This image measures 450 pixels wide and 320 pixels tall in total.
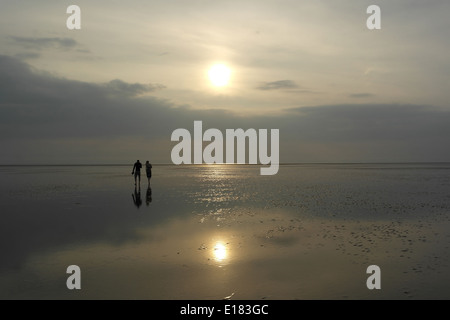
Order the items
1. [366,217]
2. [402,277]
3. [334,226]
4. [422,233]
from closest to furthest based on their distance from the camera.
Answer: [402,277] < [422,233] < [334,226] < [366,217]

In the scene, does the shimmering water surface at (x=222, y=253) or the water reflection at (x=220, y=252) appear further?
the water reflection at (x=220, y=252)

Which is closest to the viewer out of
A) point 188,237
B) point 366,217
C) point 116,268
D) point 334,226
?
point 116,268

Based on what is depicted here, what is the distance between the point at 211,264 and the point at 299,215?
1069cm

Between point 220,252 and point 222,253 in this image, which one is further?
point 220,252

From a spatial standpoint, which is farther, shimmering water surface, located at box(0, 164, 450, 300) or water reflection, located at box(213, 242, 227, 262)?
water reflection, located at box(213, 242, 227, 262)

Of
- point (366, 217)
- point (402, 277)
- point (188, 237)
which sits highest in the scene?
point (366, 217)

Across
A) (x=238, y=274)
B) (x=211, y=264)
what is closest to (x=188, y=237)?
(x=211, y=264)

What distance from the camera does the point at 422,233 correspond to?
15.1 metres

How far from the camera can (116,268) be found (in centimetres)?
996
